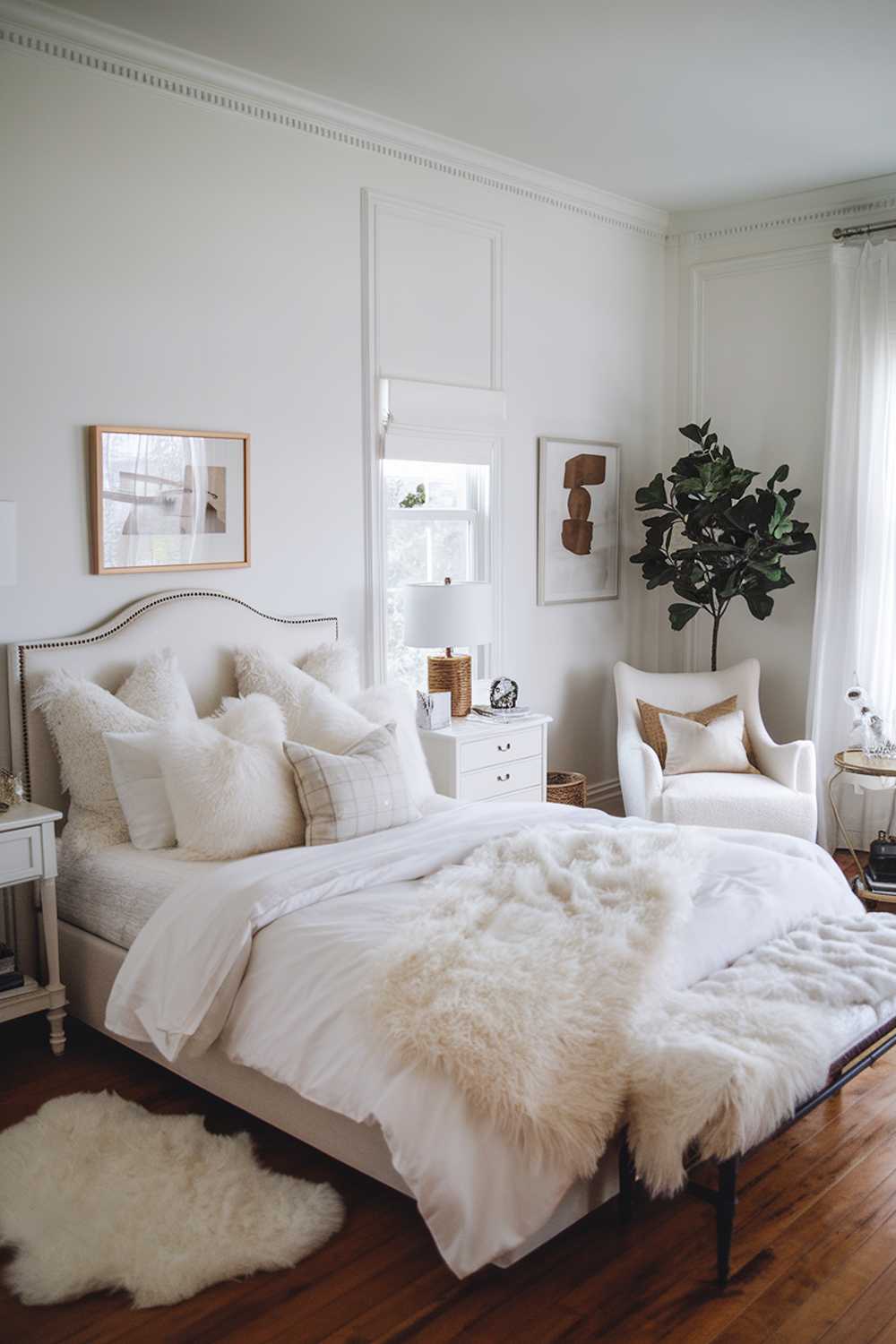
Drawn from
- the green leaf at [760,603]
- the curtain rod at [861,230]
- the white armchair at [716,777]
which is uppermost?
the curtain rod at [861,230]

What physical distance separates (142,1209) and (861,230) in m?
4.79

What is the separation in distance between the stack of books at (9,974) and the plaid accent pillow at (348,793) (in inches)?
35.2

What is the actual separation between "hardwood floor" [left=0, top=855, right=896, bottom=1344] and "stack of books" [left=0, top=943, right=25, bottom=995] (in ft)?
3.10

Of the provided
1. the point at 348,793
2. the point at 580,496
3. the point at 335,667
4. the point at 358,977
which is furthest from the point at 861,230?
the point at 358,977

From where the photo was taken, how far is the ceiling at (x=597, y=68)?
342cm

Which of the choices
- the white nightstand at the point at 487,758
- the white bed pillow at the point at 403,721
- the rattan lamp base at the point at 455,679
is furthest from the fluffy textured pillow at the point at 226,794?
the rattan lamp base at the point at 455,679

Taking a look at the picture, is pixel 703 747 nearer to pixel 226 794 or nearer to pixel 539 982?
pixel 226 794

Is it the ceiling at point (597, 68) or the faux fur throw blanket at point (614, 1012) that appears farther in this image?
the ceiling at point (597, 68)

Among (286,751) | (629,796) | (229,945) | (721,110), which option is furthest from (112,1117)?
(721,110)

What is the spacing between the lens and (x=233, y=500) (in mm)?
A: 3973

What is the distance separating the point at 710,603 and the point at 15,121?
345cm

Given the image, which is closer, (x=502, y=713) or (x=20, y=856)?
(x=20, y=856)

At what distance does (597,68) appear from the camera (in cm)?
384

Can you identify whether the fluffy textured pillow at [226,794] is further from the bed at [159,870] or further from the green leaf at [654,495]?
the green leaf at [654,495]
